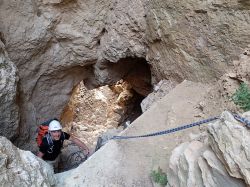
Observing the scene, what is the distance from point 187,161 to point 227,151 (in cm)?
53

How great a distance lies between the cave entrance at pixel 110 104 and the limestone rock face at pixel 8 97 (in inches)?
103

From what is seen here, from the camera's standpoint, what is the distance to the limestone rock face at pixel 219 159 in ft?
6.93

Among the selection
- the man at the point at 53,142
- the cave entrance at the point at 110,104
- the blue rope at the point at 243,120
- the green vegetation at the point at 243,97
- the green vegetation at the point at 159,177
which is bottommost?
the cave entrance at the point at 110,104

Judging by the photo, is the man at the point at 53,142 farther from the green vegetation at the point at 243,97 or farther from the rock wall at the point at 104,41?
the green vegetation at the point at 243,97

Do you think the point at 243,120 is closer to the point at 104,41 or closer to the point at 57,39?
the point at 104,41

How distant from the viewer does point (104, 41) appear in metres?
6.82

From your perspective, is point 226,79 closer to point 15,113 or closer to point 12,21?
point 15,113

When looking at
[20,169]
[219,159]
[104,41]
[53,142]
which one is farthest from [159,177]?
[104,41]

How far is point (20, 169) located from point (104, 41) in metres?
4.34

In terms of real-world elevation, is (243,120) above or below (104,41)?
above

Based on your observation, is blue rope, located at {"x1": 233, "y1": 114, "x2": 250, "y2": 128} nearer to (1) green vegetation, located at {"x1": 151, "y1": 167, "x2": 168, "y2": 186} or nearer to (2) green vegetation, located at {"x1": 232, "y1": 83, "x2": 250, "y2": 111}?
(2) green vegetation, located at {"x1": 232, "y1": 83, "x2": 250, "y2": 111}

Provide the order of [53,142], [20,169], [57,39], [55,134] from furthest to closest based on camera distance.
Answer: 1. [57,39]
2. [53,142]
3. [55,134]
4. [20,169]

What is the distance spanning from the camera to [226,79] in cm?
388

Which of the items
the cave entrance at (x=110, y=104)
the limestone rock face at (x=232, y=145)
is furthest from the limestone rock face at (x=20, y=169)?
the cave entrance at (x=110, y=104)
